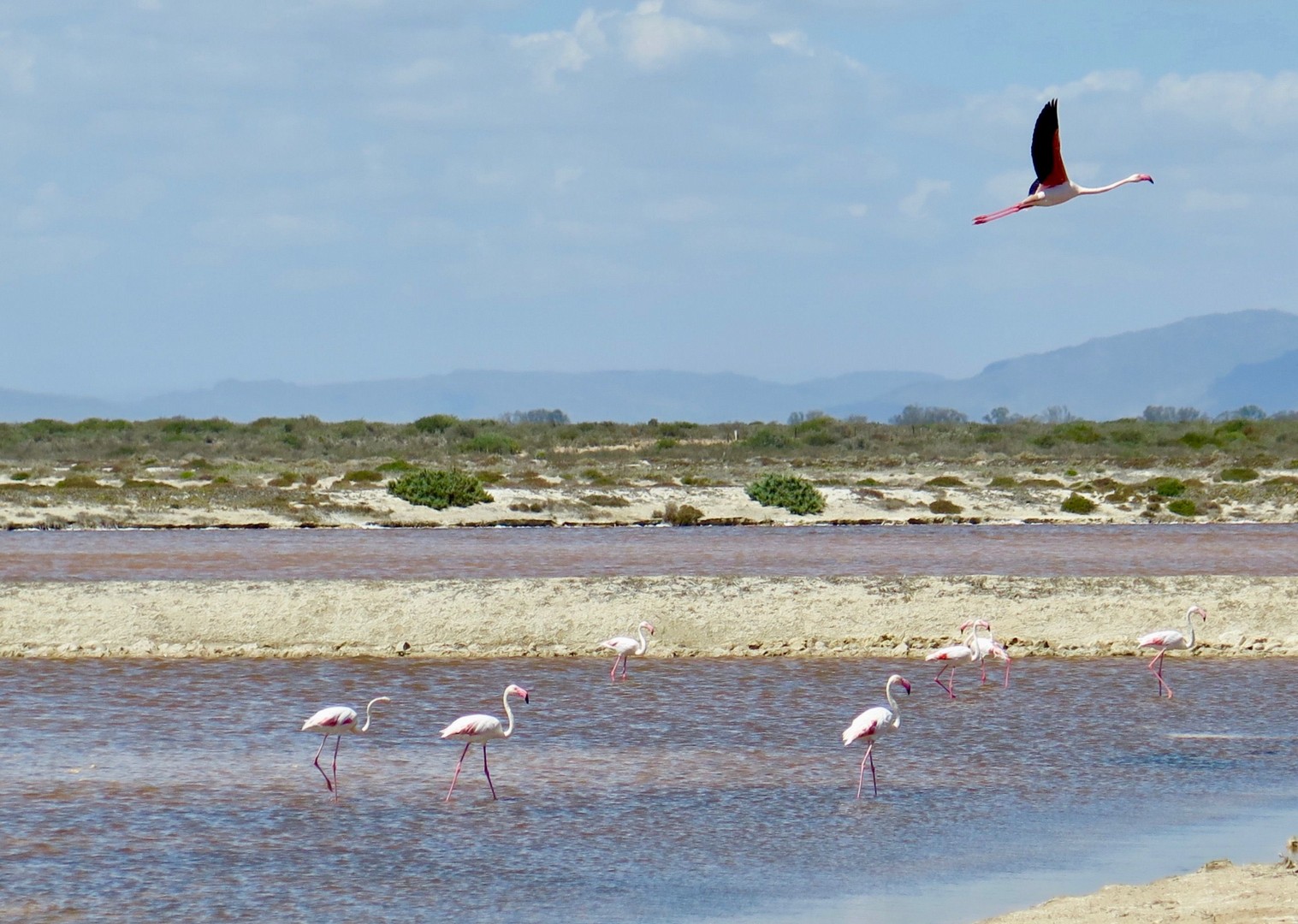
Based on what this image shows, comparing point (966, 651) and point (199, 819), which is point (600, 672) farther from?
point (199, 819)

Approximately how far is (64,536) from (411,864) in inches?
1102

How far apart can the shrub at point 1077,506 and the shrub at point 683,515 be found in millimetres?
9343

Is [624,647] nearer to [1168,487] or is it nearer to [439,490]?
[439,490]

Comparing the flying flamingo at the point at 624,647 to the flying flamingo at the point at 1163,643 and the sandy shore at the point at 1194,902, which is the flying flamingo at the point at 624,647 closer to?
the flying flamingo at the point at 1163,643

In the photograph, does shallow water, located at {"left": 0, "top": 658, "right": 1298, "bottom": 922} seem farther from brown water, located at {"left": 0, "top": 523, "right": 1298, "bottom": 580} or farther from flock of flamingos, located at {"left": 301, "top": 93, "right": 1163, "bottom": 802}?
brown water, located at {"left": 0, "top": 523, "right": 1298, "bottom": 580}

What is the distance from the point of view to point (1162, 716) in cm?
1537

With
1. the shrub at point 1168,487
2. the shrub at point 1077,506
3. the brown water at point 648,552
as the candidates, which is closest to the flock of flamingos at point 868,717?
the brown water at point 648,552

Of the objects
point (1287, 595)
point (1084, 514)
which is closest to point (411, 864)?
point (1287, 595)

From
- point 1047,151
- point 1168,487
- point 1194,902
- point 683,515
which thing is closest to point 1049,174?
point 1047,151

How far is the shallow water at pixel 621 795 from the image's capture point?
944cm

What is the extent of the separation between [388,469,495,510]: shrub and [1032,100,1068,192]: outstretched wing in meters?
31.6

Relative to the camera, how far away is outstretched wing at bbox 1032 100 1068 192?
10938mm

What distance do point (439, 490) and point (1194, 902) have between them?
115ft

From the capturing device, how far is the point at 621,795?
1196cm
